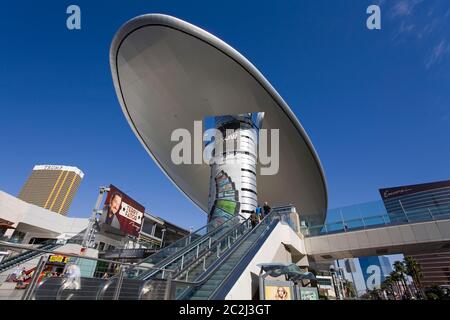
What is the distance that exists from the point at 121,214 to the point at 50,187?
212ft

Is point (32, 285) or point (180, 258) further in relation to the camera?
point (180, 258)

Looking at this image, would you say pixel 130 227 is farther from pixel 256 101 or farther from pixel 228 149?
pixel 256 101

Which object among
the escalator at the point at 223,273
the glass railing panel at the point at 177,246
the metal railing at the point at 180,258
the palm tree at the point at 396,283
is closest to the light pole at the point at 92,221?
the glass railing panel at the point at 177,246

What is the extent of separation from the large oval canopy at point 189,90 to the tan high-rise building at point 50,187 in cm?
6811

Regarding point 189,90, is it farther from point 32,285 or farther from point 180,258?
point 32,285

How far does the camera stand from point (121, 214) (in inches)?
973

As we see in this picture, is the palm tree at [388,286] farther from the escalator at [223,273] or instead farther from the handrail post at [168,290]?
the handrail post at [168,290]

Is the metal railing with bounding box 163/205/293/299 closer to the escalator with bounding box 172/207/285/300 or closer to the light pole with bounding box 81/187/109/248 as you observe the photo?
the escalator with bounding box 172/207/285/300

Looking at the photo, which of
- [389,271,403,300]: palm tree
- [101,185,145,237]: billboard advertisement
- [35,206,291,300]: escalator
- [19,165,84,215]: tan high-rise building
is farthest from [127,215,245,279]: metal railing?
[19,165,84,215]: tan high-rise building

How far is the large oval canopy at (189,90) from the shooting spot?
45.4 feet

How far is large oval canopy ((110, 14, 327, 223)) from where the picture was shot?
544 inches

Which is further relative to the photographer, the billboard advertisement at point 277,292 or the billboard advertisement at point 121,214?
the billboard advertisement at point 121,214

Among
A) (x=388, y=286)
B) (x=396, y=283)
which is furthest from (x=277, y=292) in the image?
(x=388, y=286)
